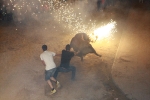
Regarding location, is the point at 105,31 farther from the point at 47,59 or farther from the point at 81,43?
the point at 47,59

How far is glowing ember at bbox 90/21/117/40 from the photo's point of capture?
10.8 m

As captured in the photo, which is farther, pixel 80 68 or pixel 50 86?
pixel 80 68

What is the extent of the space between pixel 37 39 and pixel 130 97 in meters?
5.93

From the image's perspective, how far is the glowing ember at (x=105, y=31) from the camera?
1077cm

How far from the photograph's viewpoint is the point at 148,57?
28.9 ft

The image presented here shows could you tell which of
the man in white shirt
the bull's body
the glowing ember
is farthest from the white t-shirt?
the glowing ember

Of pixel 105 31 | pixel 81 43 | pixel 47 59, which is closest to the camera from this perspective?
pixel 47 59

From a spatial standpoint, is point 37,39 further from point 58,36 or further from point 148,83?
point 148,83

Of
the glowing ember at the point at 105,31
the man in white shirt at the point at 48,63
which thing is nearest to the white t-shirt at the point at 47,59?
the man in white shirt at the point at 48,63

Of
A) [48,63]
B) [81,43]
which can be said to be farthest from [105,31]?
[48,63]

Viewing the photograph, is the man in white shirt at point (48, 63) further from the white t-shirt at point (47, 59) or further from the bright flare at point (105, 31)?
the bright flare at point (105, 31)

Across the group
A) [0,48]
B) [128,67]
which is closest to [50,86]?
[128,67]

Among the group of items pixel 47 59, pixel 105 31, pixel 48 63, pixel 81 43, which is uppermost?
pixel 105 31

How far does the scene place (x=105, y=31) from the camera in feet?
38.4
